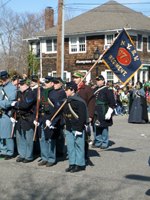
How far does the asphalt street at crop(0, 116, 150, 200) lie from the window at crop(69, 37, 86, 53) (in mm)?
24565

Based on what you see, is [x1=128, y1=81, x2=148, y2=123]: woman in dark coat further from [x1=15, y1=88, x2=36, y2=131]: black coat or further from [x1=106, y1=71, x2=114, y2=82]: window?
[x1=106, y1=71, x2=114, y2=82]: window

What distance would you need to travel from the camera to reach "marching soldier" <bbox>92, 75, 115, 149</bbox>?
9406mm

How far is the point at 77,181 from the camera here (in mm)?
6258

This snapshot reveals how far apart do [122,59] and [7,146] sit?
3674 mm

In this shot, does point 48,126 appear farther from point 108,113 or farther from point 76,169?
point 108,113

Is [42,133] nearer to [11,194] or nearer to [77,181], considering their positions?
[77,181]

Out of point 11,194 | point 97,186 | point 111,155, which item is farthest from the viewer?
Result: point 111,155

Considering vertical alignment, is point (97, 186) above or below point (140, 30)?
below

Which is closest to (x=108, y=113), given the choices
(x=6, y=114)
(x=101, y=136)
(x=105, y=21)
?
(x=101, y=136)

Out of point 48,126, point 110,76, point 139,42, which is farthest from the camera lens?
point 139,42

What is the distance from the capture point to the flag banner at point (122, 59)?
8.38 meters

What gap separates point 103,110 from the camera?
9484 mm

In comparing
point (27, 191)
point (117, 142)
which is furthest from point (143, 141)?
point (27, 191)

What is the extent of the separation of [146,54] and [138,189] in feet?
91.6
